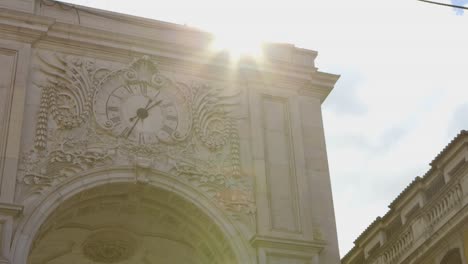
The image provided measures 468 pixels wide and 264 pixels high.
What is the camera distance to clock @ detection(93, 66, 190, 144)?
17.9 metres

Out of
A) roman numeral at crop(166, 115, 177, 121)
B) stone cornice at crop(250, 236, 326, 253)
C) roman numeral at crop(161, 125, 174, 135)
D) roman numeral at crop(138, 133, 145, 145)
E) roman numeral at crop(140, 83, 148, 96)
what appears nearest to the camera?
stone cornice at crop(250, 236, 326, 253)

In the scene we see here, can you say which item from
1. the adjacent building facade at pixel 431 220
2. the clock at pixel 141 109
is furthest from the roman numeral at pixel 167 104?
the adjacent building facade at pixel 431 220

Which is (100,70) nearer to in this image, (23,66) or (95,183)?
(23,66)

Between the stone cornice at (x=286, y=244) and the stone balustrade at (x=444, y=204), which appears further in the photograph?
the stone balustrade at (x=444, y=204)

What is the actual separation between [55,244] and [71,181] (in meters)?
3.39

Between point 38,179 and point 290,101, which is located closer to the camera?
point 38,179

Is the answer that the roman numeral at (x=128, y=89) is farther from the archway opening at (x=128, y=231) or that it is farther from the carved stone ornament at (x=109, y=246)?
the carved stone ornament at (x=109, y=246)

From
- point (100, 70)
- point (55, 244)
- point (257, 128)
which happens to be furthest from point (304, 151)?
point (55, 244)

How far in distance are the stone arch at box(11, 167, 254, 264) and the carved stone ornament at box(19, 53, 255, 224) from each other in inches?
7.3

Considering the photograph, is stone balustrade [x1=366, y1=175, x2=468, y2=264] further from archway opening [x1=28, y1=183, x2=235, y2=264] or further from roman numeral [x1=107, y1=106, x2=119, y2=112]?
roman numeral [x1=107, y1=106, x2=119, y2=112]

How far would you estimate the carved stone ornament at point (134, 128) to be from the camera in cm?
1725

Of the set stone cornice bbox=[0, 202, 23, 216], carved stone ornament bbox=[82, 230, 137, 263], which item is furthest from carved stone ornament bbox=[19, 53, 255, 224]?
carved stone ornament bbox=[82, 230, 137, 263]

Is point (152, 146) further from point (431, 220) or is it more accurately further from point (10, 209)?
point (431, 220)

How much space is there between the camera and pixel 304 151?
1906cm
